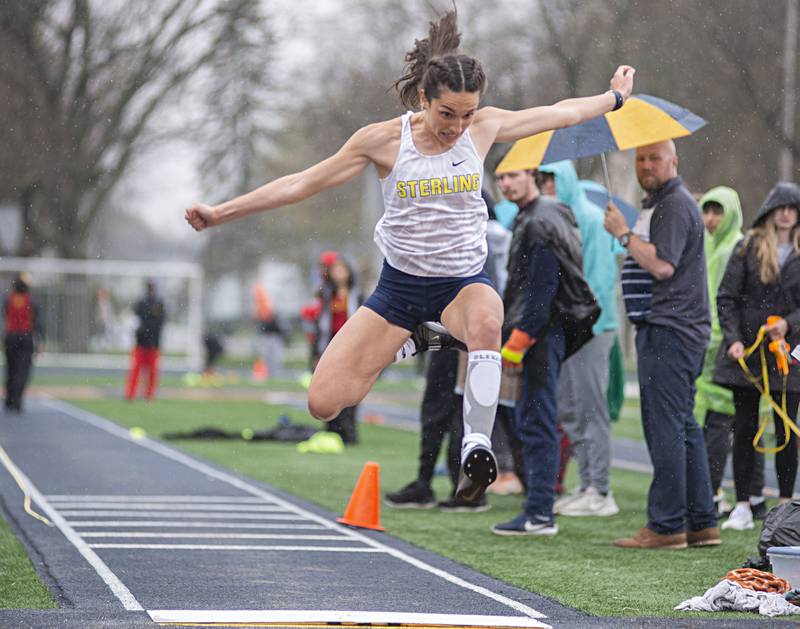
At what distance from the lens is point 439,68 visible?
613 centimetres

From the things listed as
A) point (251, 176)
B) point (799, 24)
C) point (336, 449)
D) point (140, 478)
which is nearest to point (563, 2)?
point (799, 24)

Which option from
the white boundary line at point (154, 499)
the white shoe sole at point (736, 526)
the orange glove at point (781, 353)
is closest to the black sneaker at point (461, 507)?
the white boundary line at point (154, 499)

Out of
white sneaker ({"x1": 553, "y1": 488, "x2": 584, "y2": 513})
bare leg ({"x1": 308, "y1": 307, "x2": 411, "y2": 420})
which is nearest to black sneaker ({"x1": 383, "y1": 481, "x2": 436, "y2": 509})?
white sneaker ({"x1": 553, "y1": 488, "x2": 584, "y2": 513})

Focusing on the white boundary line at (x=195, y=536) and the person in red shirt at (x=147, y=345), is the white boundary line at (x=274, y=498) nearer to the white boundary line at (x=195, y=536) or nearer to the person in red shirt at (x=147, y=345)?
the white boundary line at (x=195, y=536)

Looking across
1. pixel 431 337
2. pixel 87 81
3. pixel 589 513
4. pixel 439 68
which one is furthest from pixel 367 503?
pixel 87 81

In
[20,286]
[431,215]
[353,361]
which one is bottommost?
[353,361]

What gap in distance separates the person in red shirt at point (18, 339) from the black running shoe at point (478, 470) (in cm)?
1492

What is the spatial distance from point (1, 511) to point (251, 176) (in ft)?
134

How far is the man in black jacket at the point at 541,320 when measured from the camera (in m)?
8.26

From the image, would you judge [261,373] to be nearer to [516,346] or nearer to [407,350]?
[516,346]

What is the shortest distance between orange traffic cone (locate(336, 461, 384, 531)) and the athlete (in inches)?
79.0

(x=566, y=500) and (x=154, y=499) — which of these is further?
(x=154, y=499)

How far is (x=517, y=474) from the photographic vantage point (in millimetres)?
10594

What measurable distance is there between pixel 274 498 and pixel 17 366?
10.7 metres
